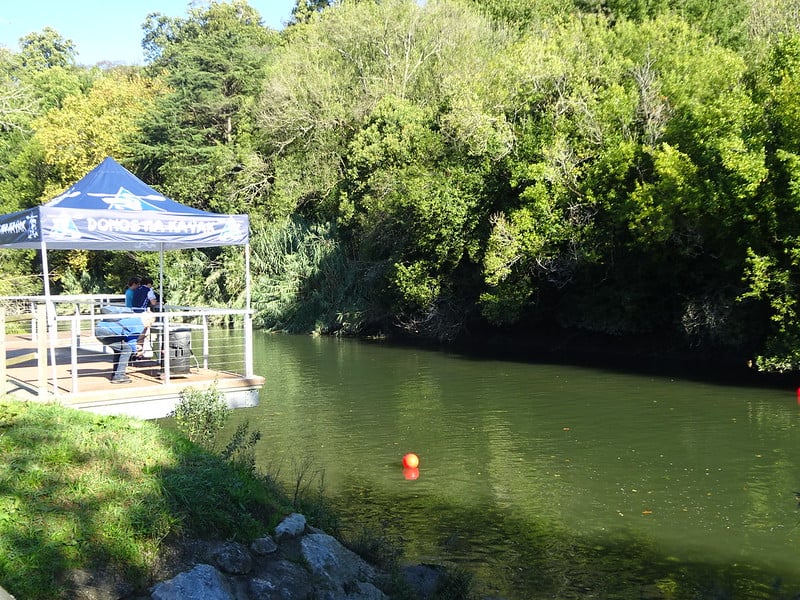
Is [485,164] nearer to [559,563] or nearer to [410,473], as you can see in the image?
[410,473]

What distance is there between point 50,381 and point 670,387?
15743 millimetres

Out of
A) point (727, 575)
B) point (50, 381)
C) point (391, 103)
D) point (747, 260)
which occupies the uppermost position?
point (391, 103)

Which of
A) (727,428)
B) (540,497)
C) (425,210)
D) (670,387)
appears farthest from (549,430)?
(425,210)

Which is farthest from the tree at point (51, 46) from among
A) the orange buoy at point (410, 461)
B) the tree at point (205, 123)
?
the orange buoy at point (410, 461)

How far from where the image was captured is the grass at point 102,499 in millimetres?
5434

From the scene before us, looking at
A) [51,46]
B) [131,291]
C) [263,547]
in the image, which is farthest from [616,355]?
[51,46]

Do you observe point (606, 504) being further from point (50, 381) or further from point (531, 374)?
point (531, 374)

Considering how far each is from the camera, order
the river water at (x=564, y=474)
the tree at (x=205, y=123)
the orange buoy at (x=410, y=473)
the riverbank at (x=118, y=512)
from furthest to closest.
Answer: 1. the tree at (x=205, y=123)
2. the orange buoy at (x=410, y=473)
3. the river water at (x=564, y=474)
4. the riverbank at (x=118, y=512)

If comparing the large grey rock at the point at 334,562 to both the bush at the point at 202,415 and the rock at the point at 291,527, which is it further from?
the bush at the point at 202,415

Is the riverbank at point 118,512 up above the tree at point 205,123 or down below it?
below

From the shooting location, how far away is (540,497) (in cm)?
1179

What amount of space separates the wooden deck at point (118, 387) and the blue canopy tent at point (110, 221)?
1287 mm

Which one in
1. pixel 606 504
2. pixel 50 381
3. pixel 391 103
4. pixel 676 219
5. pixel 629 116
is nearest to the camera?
pixel 606 504

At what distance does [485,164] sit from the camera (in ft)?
97.8
